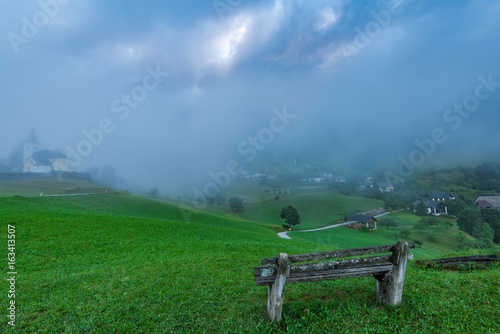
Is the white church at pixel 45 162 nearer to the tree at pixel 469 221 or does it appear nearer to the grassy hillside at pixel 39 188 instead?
the grassy hillside at pixel 39 188

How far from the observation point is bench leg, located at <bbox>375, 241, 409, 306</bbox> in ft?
17.1

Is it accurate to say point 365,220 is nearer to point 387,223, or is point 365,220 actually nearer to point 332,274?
point 387,223

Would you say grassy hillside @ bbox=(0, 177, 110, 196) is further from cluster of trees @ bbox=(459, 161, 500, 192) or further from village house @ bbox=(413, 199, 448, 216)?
cluster of trees @ bbox=(459, 161, 500, 192)

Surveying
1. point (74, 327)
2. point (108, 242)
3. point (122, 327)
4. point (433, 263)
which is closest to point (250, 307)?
point (122, 327)

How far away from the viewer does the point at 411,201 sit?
118188mm

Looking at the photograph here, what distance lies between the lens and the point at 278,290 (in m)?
4.84

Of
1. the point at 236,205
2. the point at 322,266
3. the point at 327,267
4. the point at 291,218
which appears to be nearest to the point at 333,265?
the point at 327,267

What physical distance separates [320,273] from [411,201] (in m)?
139

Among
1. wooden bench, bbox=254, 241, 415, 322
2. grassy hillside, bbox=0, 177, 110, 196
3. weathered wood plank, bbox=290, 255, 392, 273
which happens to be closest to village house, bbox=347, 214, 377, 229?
grassy hillside, bbox=0, 177, 110, 196

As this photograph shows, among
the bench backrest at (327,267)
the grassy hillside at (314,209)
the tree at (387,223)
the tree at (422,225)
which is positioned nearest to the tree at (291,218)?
the grassy hillside at (314,209)

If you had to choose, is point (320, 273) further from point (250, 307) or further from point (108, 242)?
point (108, 242)

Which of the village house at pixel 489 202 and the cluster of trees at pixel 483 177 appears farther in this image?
the cluster of trees at pixel 483 177

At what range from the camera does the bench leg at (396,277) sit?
5.21 metres

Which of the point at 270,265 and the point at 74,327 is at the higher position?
the point at 270,265
